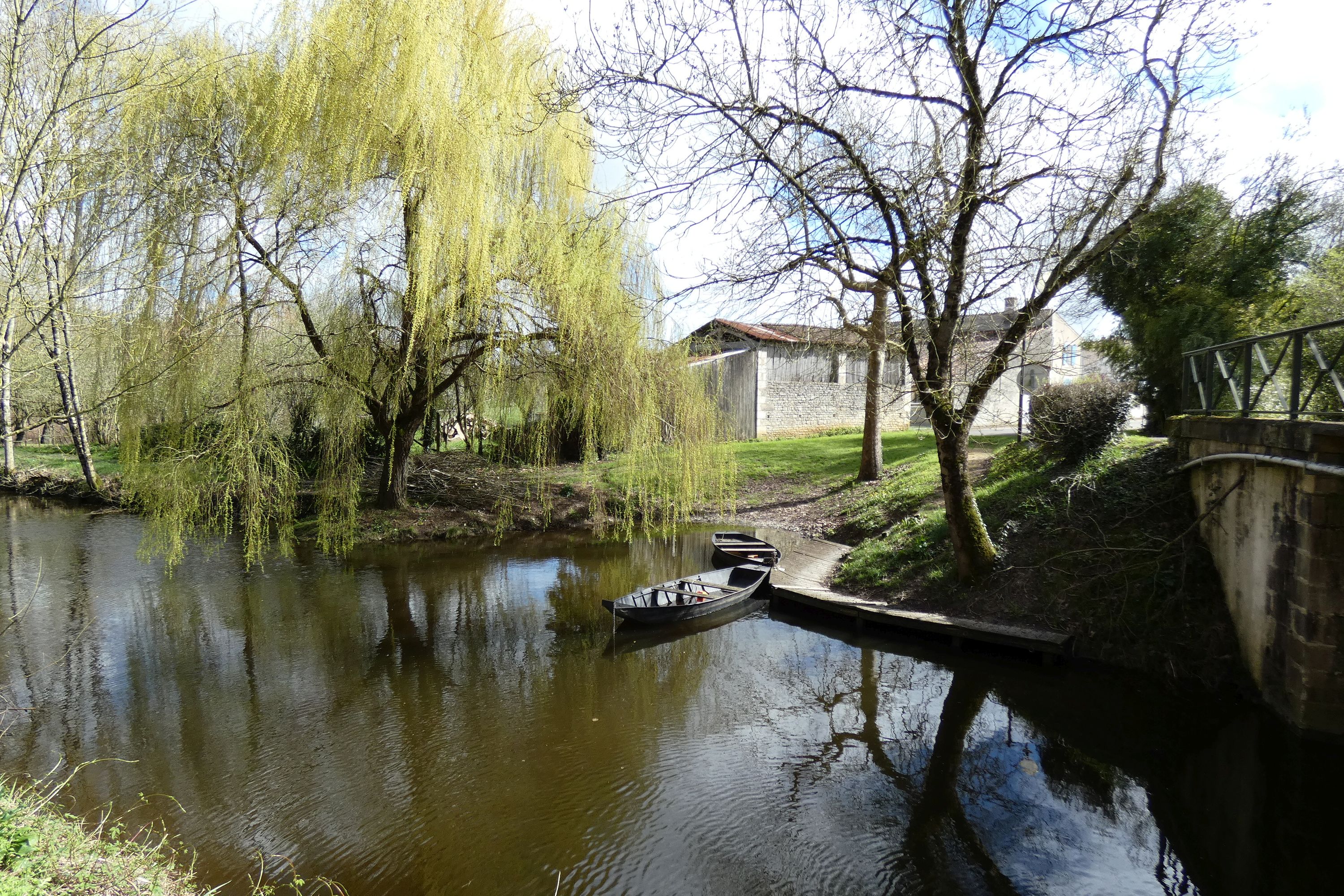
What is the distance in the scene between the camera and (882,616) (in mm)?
8852

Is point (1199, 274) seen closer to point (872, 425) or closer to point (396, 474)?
point (872, 425)

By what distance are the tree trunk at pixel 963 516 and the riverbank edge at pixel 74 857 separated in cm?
796

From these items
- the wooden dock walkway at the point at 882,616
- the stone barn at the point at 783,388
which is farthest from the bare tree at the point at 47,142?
the stone barn at the point at 783,388

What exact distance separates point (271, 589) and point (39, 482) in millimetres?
13286

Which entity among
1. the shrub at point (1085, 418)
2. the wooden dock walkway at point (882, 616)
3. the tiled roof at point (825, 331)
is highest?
the tiled roof at point (825, 331)

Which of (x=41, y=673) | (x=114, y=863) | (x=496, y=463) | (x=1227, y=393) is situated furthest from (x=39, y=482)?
(x=1227, y=393)

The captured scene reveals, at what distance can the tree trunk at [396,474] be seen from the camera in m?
14.1

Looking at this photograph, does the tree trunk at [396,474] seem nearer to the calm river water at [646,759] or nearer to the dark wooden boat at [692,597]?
the calm river water at [646,759]

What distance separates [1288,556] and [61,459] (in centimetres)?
2707

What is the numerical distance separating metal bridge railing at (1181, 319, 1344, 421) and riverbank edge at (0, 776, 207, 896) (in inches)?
306

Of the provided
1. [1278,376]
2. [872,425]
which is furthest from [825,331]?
[1278,376]

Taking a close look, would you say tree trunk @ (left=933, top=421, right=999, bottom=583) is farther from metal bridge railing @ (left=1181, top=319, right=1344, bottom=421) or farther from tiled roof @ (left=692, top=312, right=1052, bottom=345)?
metal bridge railing @ (left=1181, top=319, right=1344, bottom=421)

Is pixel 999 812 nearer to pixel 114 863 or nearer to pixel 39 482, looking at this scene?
pixel 114 863

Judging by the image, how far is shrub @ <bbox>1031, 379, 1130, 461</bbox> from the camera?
1002cm
